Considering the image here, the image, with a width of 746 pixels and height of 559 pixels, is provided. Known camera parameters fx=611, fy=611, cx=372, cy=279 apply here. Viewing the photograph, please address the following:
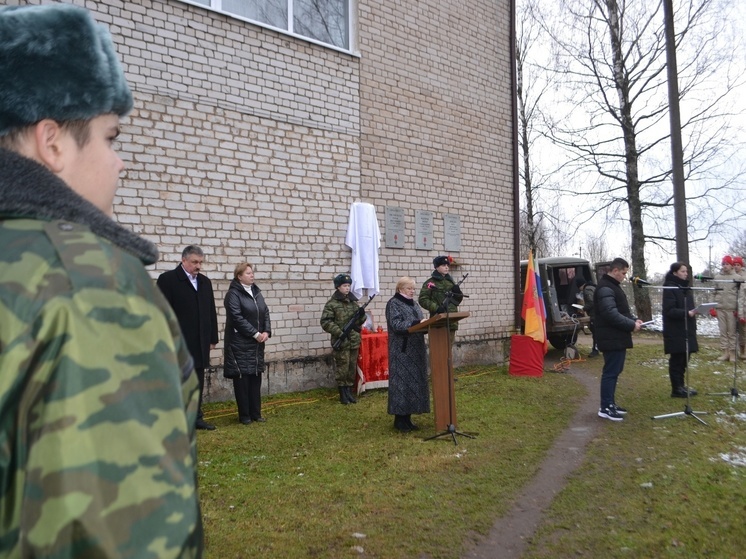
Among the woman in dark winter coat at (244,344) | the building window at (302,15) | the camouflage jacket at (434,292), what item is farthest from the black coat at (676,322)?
the building window at (302,15)

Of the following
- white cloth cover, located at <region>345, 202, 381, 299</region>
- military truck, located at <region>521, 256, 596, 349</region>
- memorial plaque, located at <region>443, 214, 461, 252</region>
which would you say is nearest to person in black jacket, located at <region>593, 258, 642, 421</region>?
white cloth cover, located at <region>345, 202, 381, 299</region>

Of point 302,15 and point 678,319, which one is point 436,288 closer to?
point 678,319

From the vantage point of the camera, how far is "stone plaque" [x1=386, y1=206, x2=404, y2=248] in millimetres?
11055

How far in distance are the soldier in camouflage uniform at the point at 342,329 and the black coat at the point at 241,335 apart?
4.91 feet

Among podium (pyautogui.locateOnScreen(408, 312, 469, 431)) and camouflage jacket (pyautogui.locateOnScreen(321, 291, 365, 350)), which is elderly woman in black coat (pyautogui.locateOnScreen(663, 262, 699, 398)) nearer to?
podium (pyautogui.locateOnScreen(408, 312, 469, 431))

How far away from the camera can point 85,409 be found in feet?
2.69

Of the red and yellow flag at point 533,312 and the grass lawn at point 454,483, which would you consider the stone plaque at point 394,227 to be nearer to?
the red and yellow flag at point 533,312

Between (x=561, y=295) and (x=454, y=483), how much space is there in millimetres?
11983

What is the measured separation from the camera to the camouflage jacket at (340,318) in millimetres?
8922

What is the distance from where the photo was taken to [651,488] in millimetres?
5031

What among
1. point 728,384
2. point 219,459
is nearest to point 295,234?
point 219,459

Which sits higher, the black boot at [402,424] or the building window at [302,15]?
the building window at [302,15]

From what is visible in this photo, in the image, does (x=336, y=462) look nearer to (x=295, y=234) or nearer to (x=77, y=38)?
(x=295, y=234)

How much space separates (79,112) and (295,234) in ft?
28.5
